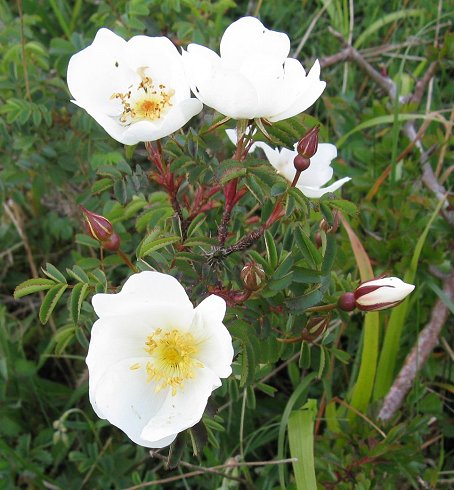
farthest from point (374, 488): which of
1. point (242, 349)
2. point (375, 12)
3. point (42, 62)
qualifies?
point (375, 12)

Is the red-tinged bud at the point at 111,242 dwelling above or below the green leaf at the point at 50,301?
above

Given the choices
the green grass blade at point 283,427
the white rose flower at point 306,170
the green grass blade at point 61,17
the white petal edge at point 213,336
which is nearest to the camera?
the white petal edge at point 213,336

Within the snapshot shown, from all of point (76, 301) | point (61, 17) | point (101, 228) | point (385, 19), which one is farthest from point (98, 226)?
point (385, 19)

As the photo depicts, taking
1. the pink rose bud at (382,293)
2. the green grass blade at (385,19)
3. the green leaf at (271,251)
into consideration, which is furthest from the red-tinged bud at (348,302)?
the green grass blade at (385,19)

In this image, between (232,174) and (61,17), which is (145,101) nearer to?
(232,174)

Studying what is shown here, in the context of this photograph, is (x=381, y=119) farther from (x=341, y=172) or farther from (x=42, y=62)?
(x=42, y=62)

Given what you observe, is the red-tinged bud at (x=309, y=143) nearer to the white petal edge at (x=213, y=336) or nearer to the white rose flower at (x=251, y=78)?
the white rose flower at (x=251, y=78)
